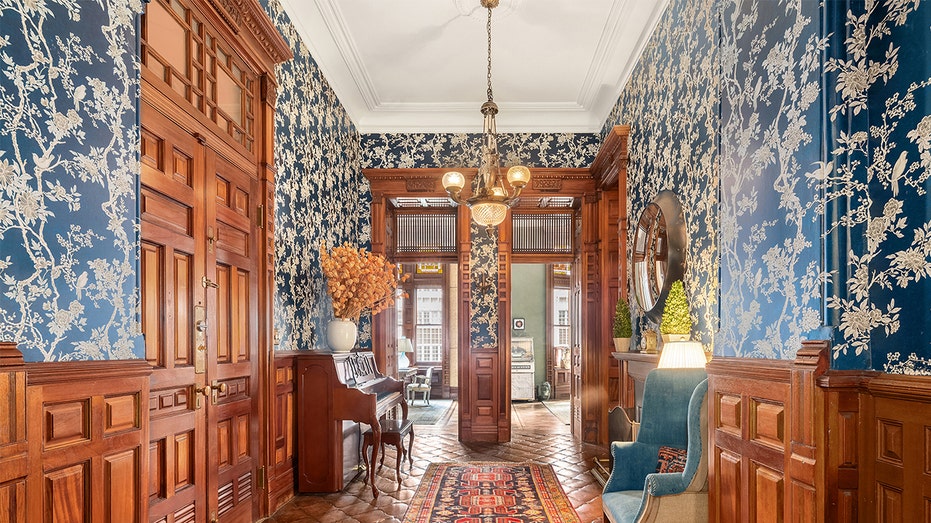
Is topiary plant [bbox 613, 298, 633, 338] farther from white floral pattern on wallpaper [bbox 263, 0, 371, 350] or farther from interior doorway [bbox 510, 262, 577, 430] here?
interior doorway [bbox 510, 262, 577, 430]

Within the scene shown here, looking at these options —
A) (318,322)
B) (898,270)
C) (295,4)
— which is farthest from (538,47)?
(898,270)

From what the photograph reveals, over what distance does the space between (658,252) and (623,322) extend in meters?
1.05

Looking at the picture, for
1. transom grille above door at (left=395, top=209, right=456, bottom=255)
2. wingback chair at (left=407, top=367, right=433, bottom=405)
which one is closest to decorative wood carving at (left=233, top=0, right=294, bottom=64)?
transom grille above door at (left=395, top=209, right=456, bottom=255)

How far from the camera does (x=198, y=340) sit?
330 centimetres

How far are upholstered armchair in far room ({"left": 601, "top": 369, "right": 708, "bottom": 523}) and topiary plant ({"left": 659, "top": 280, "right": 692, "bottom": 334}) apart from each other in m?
0.54

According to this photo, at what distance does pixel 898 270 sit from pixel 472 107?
18.9 feet

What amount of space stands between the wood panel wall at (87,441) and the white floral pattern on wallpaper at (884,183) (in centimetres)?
247

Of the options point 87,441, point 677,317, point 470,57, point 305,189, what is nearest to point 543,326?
point 470,57

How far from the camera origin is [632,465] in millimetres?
3359

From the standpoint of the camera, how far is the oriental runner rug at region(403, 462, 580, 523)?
4.30m

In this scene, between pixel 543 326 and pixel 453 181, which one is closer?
pixel 453 181

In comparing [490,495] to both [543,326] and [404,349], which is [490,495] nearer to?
[404,349]

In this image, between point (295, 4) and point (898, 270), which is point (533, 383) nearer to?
point (295, 4)

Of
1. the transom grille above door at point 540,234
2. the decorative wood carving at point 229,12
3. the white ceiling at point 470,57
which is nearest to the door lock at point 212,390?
the decorative wood carving at point 229,12
